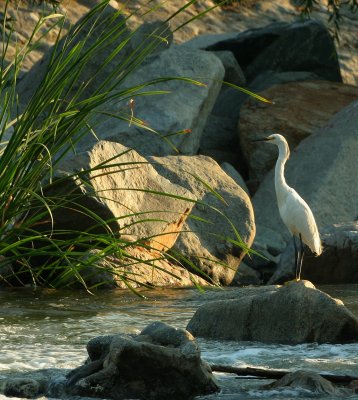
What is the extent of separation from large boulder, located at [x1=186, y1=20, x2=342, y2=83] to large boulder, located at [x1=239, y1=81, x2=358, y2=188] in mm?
1651

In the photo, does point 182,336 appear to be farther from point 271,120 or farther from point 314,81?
point 314,81

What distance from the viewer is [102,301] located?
860 centimetres

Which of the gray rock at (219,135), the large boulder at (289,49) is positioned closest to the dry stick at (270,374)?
the gray rock at (219,135)

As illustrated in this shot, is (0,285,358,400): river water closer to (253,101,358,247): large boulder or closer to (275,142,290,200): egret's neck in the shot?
(275,142,290,200): egret's neck

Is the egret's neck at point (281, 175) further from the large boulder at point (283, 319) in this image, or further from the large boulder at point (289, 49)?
the large boulder at point (289, 49)

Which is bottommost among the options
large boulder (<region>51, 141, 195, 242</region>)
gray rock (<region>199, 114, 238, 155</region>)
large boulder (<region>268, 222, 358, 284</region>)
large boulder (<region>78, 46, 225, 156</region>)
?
large boulder (<region>268, 222, 358, 284</region>)

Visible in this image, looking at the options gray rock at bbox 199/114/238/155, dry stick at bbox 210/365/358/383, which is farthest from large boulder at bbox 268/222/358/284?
dry stick at bbox 210/365/358/383

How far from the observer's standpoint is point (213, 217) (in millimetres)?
11141

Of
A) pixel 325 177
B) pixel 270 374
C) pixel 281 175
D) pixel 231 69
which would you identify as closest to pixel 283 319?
pixel 270 374

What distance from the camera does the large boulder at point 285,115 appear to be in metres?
14.9

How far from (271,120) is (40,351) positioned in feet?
31.1

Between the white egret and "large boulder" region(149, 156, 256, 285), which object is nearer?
the white egret

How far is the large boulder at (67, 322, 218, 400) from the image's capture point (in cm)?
482

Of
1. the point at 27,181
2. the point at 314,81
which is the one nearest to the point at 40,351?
the point at 27,181
